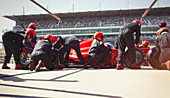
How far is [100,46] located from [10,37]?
122 inches

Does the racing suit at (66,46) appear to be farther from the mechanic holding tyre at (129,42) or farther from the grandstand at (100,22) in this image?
the grandstand at (100,22)

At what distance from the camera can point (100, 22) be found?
3375cm

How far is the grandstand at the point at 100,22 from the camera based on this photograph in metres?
31.6

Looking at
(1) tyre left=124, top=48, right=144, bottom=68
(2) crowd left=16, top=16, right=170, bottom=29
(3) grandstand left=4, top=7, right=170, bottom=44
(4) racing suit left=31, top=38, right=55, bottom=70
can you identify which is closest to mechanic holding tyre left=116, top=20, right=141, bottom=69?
(1) tyre left=124, top=48, right=144, bottom=68

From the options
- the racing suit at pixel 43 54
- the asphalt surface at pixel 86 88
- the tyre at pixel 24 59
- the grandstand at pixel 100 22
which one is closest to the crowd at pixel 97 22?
the grandstand at pixel 100 22

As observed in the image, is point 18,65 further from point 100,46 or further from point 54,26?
point 54,26

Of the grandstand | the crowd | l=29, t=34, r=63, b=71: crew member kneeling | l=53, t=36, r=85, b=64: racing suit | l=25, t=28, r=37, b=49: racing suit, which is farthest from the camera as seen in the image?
the crowd

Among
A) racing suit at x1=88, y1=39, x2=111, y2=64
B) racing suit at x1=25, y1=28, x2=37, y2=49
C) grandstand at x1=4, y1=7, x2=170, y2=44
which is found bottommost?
racing suit at x1=88, y1=39, x2=111, y2=64

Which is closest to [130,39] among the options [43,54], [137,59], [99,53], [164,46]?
[137,59]

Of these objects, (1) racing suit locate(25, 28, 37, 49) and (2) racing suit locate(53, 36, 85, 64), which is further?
(2) racing suit locate(53, 36, 85, 64)

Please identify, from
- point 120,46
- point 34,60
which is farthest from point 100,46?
point 34,60

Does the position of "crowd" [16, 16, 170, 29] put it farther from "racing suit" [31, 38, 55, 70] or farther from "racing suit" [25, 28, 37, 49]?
"racing suit" [31, 38, 55, 70]

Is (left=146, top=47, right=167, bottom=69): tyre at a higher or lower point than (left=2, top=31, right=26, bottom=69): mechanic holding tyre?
lower

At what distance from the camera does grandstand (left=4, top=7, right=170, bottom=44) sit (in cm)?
3164
